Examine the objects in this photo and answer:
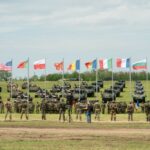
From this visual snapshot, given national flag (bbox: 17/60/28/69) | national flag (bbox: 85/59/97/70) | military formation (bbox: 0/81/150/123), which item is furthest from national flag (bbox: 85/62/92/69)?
national flag (bbox: 17/60/28/69)

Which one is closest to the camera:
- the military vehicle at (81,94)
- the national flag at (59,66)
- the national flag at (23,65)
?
the national flag at (23,65)

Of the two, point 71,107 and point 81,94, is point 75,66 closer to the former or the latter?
point 81,94

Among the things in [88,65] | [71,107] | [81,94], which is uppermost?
[88,65]

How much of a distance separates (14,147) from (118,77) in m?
111

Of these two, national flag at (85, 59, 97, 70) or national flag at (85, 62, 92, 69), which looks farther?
national flag at (85, 62, 92, 69)

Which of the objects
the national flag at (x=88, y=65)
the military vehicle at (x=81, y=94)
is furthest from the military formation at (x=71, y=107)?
the national flag at (x=88, y=65)

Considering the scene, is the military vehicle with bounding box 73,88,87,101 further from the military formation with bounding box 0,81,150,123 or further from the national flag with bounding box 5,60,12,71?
the national flag with bounding box 5,60,12,71

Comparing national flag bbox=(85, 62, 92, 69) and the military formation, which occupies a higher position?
national flag bbox=(85, 62, 92, 69)

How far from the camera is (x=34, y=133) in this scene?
109 feet

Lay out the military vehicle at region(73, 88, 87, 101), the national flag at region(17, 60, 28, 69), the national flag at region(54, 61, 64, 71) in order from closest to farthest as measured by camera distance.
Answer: the national flag at region(17, 60, 28, 69), the national flag at region(54, 61, 64, 71), the military vehicle at region(73, 88, 87, 101)

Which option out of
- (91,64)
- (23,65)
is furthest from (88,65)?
(23,65)

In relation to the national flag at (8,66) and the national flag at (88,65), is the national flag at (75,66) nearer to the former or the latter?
the national flag at (88,65)

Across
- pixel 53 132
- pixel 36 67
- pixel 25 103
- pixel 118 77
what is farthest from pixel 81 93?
pixel 118 77

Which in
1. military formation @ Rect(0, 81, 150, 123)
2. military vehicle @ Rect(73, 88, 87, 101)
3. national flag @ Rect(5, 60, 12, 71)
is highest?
national flag @ Rect(5, 60, 12, 71)
